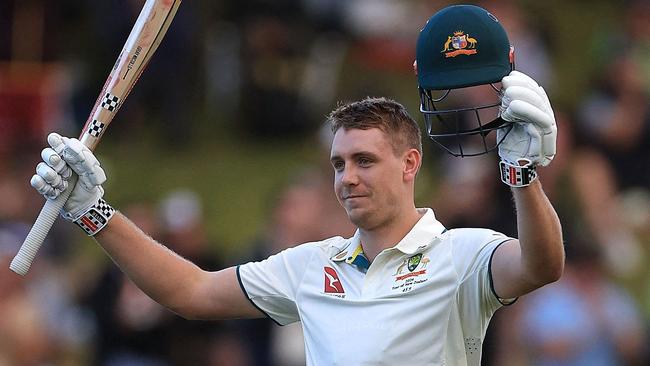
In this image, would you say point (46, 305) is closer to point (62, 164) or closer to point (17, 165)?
point (17, 165)

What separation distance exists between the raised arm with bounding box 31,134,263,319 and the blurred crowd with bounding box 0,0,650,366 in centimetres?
328

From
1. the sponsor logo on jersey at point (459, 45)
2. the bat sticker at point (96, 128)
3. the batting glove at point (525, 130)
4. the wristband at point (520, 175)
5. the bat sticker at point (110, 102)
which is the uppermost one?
the bat sticker at point (110, 102)

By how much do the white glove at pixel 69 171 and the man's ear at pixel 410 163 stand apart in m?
1.18

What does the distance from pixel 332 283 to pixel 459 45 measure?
106 cm

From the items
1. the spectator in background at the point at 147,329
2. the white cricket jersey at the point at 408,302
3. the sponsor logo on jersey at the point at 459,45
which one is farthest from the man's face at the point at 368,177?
the spectator in background at the point at 147,329

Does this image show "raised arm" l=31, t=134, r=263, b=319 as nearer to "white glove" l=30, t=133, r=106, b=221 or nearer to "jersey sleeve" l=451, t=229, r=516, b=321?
"white glove" l=30, t=133, r=106, b=221

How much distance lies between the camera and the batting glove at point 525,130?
4672 millimetres

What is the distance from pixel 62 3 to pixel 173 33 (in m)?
1.41

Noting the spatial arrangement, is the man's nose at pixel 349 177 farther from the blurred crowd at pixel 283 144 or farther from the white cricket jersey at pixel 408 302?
the blurred crowd at pixel 283 144

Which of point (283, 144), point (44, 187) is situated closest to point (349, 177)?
point (44, 187)

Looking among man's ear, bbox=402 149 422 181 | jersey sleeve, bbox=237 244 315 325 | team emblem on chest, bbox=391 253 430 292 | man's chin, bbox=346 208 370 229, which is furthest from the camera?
jersey sleeve, bbox=237 244 315 325

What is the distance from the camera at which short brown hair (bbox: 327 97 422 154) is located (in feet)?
17.8

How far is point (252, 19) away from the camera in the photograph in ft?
38.7

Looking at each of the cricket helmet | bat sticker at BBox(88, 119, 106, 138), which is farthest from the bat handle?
the cricket helmet
